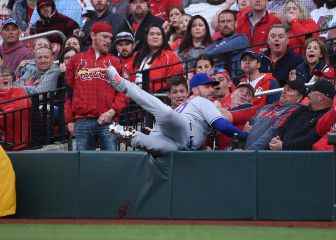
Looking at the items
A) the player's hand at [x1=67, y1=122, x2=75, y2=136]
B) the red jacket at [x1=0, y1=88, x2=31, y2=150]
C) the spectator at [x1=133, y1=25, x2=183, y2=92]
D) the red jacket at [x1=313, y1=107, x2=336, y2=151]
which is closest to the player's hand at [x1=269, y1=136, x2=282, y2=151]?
the red jacket at [x1=313, y1=107, x2=336, y2=151]

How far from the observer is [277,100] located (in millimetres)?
12383

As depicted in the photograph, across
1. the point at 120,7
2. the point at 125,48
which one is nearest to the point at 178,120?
the point at 125,48

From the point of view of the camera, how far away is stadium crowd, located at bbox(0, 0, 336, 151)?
11.6m

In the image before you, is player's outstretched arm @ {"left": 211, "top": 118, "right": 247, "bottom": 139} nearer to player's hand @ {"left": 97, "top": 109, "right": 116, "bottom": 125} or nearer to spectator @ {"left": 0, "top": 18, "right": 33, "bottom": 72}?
player's hand @ {"left": 97, "top": 109, "right": 116, "bottom": 125}

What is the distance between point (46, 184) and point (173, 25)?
4183mm

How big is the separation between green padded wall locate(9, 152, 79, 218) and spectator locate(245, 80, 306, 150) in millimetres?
2352

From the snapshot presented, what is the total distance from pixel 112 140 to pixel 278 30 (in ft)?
9.59

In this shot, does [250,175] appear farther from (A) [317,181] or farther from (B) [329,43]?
(B) [329,43]

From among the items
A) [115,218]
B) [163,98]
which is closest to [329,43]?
[163,98]

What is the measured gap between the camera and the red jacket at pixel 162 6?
14328 millimetres

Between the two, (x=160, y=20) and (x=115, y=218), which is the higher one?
(x=160, y=20)

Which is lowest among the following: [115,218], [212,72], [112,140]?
[115,218]

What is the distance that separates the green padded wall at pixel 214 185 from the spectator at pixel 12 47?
5515 mm

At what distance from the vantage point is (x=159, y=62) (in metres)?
13.9
